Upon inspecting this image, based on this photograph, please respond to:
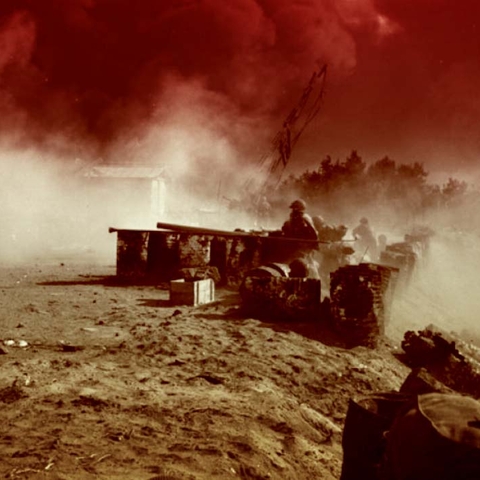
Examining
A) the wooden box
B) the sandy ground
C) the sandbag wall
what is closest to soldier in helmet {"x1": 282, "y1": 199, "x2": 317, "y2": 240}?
the wooden box

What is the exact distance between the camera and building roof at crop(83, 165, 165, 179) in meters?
39.2

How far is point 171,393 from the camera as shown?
177 inches

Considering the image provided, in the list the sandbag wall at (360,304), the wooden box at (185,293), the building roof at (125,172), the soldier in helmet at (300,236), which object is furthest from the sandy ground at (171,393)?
the building roof at (125,172)

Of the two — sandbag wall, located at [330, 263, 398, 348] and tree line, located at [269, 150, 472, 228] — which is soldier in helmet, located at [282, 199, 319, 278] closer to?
sandbag wall, located at [330, 263, 398, 348]

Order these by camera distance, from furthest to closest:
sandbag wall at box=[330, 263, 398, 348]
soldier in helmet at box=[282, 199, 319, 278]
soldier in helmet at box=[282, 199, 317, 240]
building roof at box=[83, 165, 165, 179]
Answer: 1. building roof at box=[83, 165, 165, 179]
2. soldier in helmet at box=[282, 199, 317, 240]
3. soldier in helmet at box=[282, 199, 319, 278]
4. sandbag wall at box=[330, 263, 398, 348]

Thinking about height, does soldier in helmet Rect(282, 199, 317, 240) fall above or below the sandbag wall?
above

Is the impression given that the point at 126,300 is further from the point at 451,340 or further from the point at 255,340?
the point at 451,340

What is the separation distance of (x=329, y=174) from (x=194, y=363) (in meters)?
45.1

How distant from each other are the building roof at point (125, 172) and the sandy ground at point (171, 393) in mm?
31672

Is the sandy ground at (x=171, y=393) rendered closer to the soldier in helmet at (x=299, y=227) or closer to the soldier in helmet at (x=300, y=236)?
the soldier in helmet at (x=300, y=236)

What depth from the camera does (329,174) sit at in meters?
48.8

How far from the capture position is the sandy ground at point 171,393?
3.25 metres

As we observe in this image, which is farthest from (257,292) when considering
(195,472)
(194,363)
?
(195,472)

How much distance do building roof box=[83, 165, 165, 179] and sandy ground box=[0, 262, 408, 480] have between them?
31672 millimetres
